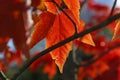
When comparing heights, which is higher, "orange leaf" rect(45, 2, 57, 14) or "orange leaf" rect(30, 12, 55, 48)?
"orange leaf" rect(45, 2, 57, 14)

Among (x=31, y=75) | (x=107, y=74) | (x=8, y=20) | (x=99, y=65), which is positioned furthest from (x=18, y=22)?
(x=31, y=75)

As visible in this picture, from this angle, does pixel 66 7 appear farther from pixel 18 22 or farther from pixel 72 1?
pixel 18 22

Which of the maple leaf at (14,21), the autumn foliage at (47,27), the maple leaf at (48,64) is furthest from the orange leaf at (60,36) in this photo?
the maple leaf at (48,64)

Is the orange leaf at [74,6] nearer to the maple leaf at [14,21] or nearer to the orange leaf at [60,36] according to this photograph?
the orange leaf at [60,36]

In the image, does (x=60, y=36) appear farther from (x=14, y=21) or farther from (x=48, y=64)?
(x=48, y=64)

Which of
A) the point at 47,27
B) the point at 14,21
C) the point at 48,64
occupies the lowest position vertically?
the point at 48,64

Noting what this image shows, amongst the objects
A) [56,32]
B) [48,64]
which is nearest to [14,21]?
[56,32]

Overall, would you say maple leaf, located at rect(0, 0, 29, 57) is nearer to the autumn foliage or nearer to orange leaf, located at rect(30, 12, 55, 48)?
the autumn foliage

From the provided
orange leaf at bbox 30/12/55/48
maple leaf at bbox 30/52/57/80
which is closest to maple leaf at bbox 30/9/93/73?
orange leaf at bbox 30/12/55/48
